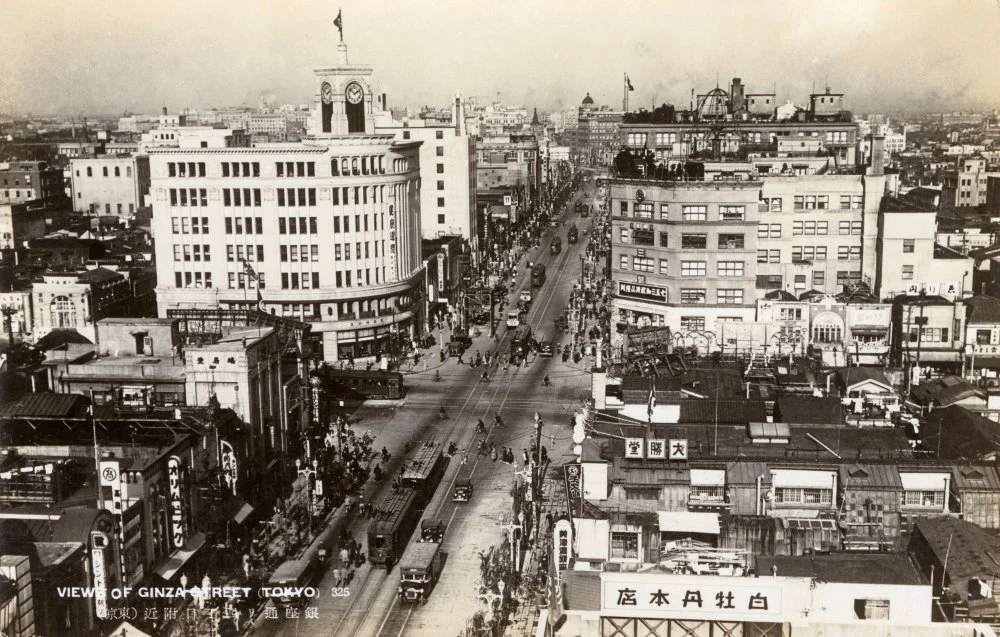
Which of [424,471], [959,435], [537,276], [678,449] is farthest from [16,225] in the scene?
[959,435]

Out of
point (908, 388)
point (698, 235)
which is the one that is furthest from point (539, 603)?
point (698, 235)

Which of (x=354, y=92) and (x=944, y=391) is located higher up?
(x=354, y=92)

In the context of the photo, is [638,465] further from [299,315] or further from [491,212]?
[491,212]

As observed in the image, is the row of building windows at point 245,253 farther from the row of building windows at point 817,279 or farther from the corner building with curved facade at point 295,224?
the row of building windows at point 817,279

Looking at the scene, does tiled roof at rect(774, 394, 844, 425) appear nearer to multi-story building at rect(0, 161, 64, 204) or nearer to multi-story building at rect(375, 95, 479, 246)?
multi-story building at rect(375, 95, 479, 246)

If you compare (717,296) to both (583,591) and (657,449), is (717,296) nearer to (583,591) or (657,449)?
(657,449)

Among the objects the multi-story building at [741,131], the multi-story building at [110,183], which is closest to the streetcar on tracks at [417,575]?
the multi-story building at [741,131]

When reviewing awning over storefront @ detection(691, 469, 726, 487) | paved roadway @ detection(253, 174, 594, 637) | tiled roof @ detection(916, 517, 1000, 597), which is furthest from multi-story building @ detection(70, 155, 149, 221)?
tiled roof @ detection(916, 517, 1000, 597)
